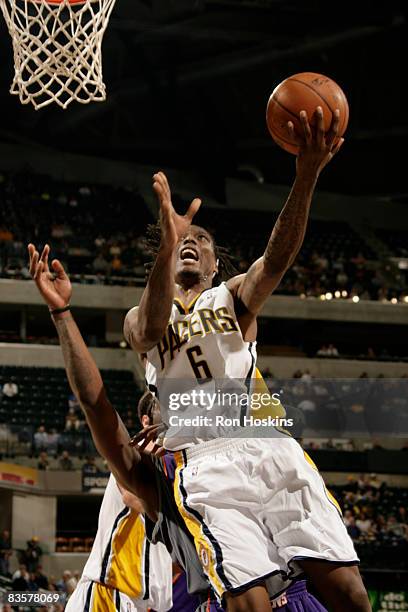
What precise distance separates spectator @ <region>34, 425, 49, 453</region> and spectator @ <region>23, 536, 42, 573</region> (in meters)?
1.79

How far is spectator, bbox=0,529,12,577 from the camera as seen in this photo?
1428cm

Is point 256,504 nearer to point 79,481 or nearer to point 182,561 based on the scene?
point 182,561

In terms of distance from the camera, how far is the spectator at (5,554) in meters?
14.3

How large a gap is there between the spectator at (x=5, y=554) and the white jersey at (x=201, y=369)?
10319mm

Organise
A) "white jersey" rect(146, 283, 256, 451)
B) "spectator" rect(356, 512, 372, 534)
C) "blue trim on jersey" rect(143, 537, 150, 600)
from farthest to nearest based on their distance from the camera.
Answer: "spectator" rect(356, 512, 372, 534) → "blue trim on jersey" rect(143, 537, 150, 600) → "white jersey" rect(146, 283, 256, 451)

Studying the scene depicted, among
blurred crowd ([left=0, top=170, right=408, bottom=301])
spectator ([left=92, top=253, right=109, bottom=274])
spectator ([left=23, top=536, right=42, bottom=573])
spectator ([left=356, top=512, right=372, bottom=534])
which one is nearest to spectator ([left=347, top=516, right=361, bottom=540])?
spectator ([left=356, top=512, right=372, bottom=534])

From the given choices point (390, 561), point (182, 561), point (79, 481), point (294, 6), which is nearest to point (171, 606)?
A: point (182, 561)

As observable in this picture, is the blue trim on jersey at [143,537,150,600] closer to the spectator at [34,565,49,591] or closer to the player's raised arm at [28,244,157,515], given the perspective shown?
the player's raised arm at [28,244,157,515]

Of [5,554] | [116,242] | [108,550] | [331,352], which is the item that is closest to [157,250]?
[108,550]

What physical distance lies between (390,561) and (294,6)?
1222 cm

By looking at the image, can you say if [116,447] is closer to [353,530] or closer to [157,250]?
[157,250]

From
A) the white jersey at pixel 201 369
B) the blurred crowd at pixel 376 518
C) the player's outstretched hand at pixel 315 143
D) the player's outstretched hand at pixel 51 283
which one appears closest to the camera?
the player's outstretched hand at pixel 315 143

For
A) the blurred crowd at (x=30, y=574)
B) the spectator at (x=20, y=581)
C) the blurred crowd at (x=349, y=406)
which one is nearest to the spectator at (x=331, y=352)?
the blurred crowd at (x=349, y=406)

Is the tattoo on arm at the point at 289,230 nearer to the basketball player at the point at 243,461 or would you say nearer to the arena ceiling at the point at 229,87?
the basketball player at the point at 243,461
